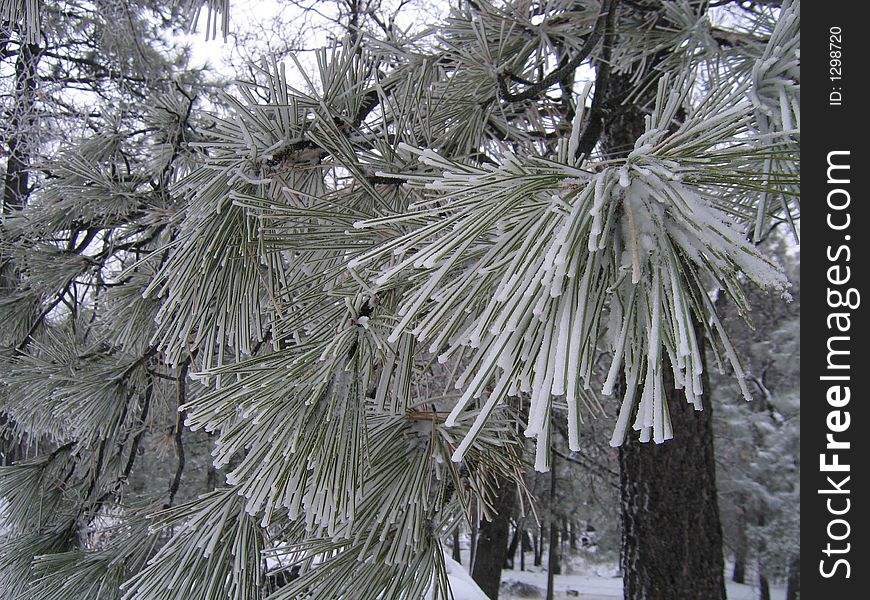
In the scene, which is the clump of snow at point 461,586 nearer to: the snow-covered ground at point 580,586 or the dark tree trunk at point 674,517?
the dark tree trunk at point 674,517

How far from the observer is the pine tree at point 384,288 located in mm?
315

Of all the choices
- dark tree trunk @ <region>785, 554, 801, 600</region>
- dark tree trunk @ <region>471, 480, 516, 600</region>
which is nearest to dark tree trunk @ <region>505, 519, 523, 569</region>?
dark tree trunk @ <region>471, 480, 516, 600</region>

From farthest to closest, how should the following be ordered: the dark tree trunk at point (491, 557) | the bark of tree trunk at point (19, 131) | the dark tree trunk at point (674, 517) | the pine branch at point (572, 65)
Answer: the dark tree trunk at point (491, 557)
the bark of tree trunk at point (19, 131)
the dark tree trunk at point (674, 517)
the pine branch at point (572, 65)

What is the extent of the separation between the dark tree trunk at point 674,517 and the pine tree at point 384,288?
74 cm

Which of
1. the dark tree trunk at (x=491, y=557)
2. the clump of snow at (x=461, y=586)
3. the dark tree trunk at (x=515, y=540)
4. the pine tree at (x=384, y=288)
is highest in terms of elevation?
the pine tree at (x=384, y=288)

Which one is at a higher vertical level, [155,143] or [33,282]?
[155,143]

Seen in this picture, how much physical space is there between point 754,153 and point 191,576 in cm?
66

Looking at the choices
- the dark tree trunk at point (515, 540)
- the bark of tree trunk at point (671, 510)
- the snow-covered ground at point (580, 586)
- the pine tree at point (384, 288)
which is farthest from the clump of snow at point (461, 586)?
the snow-covered ground at point (580, 586)

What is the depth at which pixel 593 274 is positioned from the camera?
1.05ft

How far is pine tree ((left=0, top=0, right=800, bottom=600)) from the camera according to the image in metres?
0.31

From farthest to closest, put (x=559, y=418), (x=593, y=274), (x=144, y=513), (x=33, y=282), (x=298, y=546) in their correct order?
(x=559, y=418) < (x=33, y=282) < (x=144, y=513) < (x=298, y=546) < (x=593, y=274)
